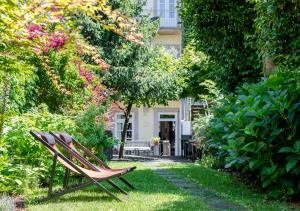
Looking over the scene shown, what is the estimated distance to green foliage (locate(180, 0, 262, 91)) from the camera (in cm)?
1180

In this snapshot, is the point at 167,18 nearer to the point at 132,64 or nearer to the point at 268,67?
the point at 132,64

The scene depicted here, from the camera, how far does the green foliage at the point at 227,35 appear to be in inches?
464

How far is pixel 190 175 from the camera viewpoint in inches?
392

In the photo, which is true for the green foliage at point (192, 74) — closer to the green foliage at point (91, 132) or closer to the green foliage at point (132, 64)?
the green foliage at point (132, 64)

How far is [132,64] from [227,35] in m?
7.59

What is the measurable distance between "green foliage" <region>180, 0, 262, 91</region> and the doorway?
15858 mm

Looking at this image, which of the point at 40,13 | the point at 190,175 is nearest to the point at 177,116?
the point at 190,175

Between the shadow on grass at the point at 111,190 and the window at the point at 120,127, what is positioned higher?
the window at the point at 120,127

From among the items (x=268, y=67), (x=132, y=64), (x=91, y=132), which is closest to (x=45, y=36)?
(x=91, y=132)

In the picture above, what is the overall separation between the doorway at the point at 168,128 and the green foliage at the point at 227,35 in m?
15.9

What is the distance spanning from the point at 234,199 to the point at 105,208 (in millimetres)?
1907

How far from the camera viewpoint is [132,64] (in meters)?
19.3

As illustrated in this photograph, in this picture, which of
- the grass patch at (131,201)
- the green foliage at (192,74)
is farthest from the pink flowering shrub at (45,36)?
the green foliage at (192,74)

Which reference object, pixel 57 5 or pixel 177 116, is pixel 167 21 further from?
pixel 57 5
